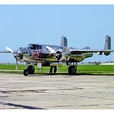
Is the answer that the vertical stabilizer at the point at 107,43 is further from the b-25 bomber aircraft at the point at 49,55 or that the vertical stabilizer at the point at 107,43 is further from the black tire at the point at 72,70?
the black tire at the point at 72,70

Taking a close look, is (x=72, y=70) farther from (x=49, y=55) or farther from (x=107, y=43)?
(x=107, y=43)

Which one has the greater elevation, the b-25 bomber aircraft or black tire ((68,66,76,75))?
the b-25 bomber aircraft

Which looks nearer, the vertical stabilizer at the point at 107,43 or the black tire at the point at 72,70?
the black tire at the point at 72,70

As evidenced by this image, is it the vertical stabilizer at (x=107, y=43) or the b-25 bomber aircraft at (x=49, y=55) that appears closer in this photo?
the b-25 bomber aircraft at (x=49, y=55)

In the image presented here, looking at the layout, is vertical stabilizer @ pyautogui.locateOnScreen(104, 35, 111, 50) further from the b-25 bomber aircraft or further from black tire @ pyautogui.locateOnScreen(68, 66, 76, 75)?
black tire @ pyautogui.locateOnScreen(68, 66, 76, 75)

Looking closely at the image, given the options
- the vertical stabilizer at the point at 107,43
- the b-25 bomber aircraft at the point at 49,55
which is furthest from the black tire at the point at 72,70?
the vertical stabilizer at the point at 107,43

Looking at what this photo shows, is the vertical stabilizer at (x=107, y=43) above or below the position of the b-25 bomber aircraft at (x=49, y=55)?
above

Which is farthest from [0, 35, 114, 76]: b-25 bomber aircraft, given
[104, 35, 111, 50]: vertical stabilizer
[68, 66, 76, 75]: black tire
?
[104, 35, 111, 50]: vertical stabilizer

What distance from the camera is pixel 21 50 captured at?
3662 cm

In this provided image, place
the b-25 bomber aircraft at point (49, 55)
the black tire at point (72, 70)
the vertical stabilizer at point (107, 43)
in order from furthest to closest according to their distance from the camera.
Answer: the vertical stabilizer at point (107, 43) → the black tire at point (72, 70) → the b-25 bomber aircraft at point (49, 55)

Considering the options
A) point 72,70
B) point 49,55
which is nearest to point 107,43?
point 72,70

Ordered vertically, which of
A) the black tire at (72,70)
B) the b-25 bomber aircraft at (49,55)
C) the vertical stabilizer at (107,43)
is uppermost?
the vertical stabilizer at (107,43)

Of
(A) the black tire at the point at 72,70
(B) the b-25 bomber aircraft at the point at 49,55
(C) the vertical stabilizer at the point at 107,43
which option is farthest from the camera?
(C) the vertical stabilizer at the point at 107,43
